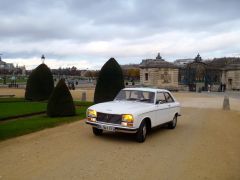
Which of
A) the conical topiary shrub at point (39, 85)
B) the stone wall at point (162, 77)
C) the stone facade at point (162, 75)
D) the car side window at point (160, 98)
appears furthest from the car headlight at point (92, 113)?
the stone wall at point (162, 77)

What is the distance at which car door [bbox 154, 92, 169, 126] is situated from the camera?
31.8 feet

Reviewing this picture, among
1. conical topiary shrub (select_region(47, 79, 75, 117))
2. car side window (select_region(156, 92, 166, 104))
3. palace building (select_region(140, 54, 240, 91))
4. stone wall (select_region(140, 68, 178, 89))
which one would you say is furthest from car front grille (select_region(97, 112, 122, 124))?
stone wall (select_region(140, 68, 178, 89))

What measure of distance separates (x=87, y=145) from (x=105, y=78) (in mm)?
11533

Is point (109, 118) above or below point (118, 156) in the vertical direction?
above

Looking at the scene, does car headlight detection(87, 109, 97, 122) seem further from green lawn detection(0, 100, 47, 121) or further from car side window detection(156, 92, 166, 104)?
green lawn detection(0, 100, 47, 121)

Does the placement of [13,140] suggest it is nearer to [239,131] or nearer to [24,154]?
[24,154]

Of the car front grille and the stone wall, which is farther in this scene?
the stone wall

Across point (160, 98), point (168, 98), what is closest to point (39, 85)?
point (168, 98)

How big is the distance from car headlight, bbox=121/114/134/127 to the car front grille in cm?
11

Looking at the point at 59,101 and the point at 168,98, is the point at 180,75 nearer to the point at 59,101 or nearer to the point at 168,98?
the point at 59,101

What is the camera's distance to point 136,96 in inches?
399

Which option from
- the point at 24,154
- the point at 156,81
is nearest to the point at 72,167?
the point at 24,154

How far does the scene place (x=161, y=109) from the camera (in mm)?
9953

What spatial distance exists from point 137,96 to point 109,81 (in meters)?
9.29
